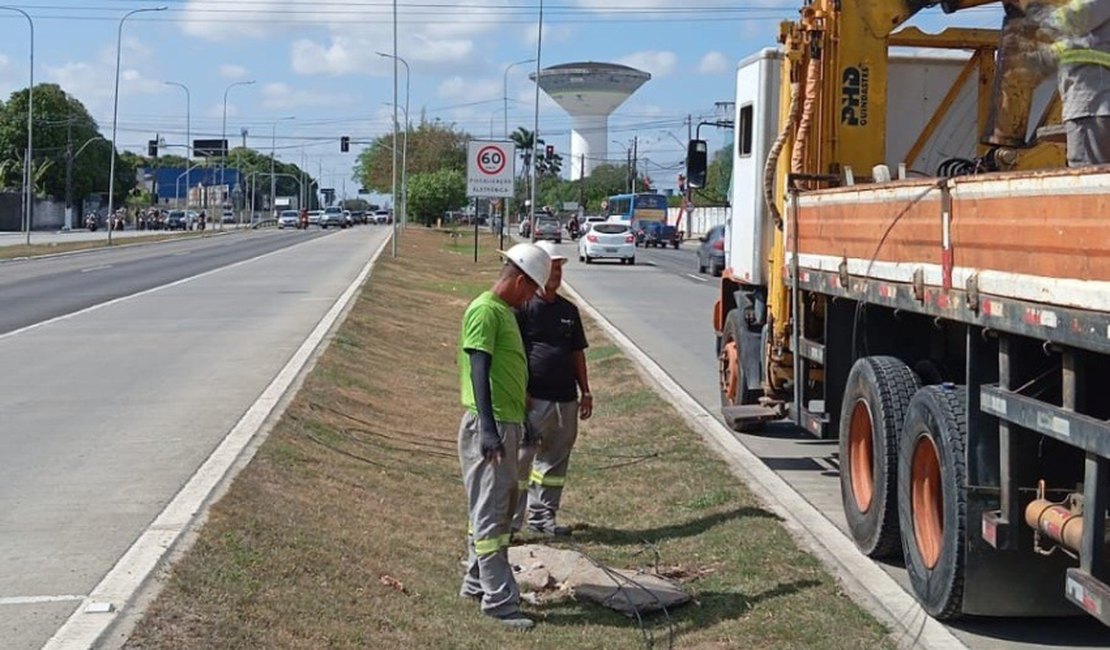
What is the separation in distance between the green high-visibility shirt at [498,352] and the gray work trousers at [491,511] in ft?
0.30

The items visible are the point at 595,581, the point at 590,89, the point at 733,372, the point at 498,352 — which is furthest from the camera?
the point at 590,89

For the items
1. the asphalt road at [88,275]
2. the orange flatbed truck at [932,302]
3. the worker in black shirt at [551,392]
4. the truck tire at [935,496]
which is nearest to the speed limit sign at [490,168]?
the asphalt road at [88,275]

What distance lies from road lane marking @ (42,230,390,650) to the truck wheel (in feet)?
12.3

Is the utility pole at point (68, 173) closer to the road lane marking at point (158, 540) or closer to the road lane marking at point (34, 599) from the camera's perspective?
A: the road lane marking at point (158, 540)

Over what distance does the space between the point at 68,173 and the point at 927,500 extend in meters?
98.3

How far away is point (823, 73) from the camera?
10289mm

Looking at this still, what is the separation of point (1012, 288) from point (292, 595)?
339 centimetres

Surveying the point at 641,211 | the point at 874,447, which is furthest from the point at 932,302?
the point at 641,211

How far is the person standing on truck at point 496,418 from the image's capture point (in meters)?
6.82

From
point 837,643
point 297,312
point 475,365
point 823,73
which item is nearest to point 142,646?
point 475,365

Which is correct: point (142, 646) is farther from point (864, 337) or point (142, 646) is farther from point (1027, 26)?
point (1027, 26)

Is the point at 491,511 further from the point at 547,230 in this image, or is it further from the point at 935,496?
the point at 547,230

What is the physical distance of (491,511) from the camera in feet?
22.6

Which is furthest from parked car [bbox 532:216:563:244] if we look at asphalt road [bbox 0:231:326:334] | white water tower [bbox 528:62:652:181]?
white water tower [bbox 528:62:652:181]
